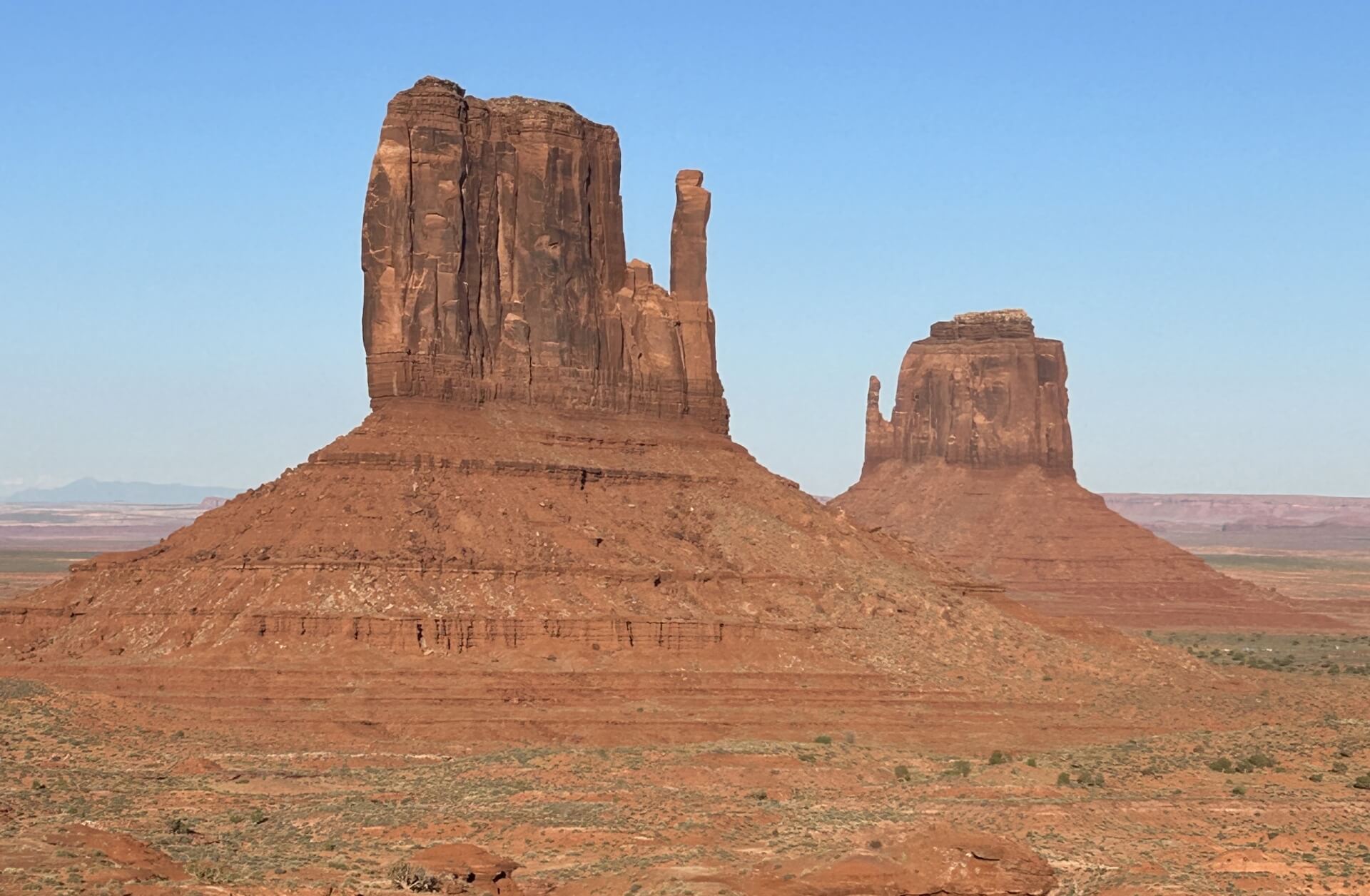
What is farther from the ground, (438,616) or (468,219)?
(468,219)

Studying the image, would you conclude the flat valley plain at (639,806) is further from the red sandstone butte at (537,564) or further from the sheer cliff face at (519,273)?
the sheer cliff face at (519,273)

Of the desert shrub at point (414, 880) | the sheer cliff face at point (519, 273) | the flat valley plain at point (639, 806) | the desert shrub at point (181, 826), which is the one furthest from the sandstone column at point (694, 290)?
the desert shrub at point (414, 880)

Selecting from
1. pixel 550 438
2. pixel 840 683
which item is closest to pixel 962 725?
pixel 840 683

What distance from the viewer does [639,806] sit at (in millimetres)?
50969

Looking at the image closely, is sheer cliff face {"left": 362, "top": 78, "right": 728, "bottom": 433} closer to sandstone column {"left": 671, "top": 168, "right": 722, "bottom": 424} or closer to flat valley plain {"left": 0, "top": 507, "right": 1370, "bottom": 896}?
sandstone column {"left": 671, "top": 168, "right": 722, "bottom": 424}

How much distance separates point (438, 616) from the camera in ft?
234

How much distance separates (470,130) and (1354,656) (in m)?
54.0

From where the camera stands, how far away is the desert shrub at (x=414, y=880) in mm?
40031

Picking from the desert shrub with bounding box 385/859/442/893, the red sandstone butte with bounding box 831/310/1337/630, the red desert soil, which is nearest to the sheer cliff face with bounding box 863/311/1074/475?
the red sandstone butte with bounding box 831/310/1337/630

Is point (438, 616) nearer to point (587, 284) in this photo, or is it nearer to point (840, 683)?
point (840, 683)

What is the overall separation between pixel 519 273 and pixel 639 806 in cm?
3656

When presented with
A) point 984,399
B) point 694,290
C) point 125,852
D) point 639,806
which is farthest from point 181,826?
point 984,399

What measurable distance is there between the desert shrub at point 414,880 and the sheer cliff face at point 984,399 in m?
116

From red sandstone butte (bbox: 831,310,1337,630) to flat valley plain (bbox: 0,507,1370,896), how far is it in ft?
224
